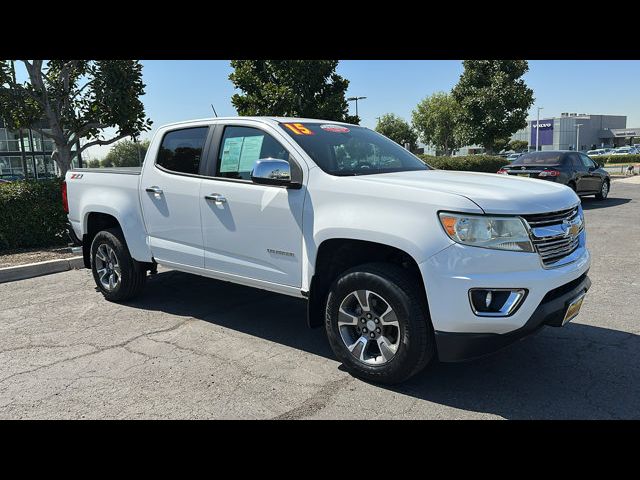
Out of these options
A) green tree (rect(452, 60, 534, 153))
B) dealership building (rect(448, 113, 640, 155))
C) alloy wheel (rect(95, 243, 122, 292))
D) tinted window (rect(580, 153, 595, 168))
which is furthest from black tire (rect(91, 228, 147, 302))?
dealership building (rect(448, 113, 640, 155))

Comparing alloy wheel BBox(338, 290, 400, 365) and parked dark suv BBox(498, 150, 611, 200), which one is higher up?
parked dark suv BBox(498, 150, 611, 200)

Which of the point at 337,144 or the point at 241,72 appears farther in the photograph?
the point at 241,72

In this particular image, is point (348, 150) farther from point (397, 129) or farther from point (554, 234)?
point (397, 129)

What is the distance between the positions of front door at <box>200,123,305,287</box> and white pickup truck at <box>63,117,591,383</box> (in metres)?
0.01

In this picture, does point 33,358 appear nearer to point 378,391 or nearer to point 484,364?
point 378,391

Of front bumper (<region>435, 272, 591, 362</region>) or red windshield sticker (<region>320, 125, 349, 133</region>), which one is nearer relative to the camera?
front bumper (<region>435, 272, 591, 362</region>)

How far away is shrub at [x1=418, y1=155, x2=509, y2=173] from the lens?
2135cm

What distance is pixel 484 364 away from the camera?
13.0ft

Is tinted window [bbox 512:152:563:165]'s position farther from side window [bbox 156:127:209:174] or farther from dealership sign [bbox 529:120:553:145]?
dealership sign [bbox 529:120:553:145]

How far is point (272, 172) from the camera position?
12.8 feet
